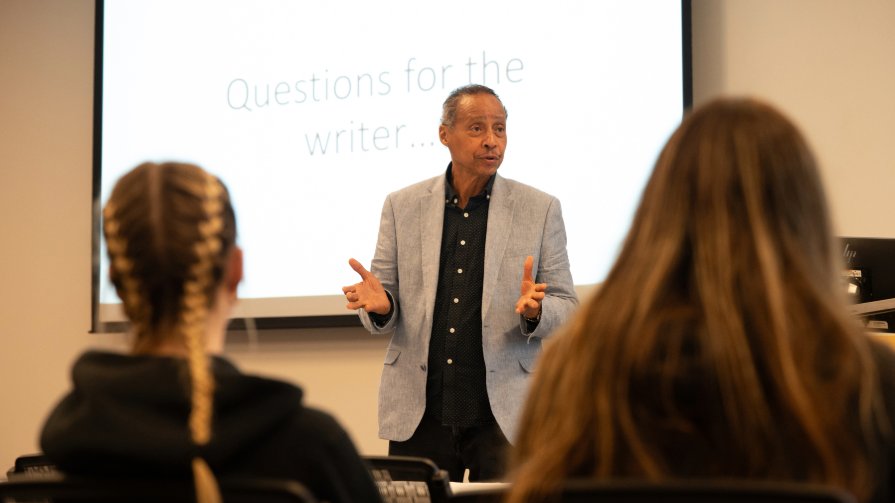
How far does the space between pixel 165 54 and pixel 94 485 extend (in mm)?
4066

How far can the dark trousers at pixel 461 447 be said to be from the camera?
10.1 ft

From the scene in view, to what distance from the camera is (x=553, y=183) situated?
412 cm

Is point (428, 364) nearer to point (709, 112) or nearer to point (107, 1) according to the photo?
point (709, 112)

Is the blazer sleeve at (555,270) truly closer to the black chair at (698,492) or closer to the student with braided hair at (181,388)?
the student with braided hair at (181,388)

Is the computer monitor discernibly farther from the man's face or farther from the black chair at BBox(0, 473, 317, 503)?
the black chair at BBox(0, 473, 317, 503)

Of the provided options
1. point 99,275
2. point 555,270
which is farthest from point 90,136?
point 555,270

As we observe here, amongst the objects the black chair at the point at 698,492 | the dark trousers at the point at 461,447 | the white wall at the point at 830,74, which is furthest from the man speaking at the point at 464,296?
the black chair at the point at 698,492

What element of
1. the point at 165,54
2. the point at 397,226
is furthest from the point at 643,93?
the point at 165,54

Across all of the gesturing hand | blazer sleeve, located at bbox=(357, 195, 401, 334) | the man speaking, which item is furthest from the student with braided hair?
blazer sleeve, located at bbox=(357, 195, 401, 334)

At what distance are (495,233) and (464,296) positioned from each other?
23 centimetres

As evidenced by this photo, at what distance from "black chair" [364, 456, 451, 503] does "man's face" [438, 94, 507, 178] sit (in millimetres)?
1710

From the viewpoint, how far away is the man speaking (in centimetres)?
311

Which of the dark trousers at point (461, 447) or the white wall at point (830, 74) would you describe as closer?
the dark trousers at point (461, 447)

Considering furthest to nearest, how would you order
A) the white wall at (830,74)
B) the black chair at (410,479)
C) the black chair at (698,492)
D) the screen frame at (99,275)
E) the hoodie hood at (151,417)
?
the screen frame at (99,275), the white wall at (830,74), the black chair at (410,479), the hoodie hood at (151,417), the black chair at (698,492)
